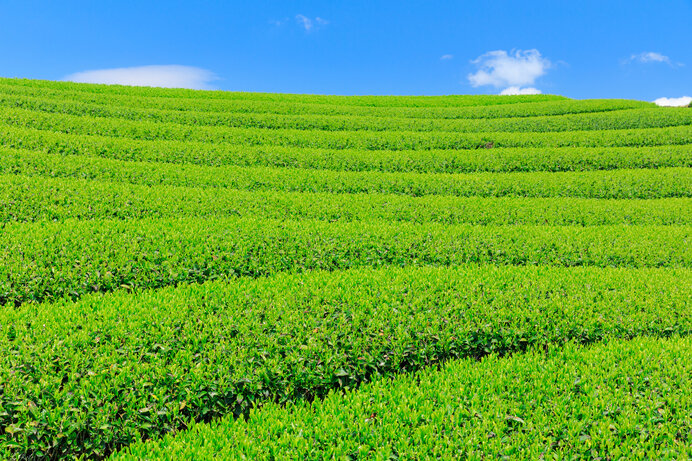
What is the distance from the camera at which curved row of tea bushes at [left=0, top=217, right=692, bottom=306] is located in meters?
7.42

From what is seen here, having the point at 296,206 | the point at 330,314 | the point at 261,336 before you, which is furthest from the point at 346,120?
the point at 261,336

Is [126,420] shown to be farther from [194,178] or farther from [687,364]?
[194,178]

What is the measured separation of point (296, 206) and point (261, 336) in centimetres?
679

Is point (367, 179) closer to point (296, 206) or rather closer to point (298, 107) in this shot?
point (296, 206)

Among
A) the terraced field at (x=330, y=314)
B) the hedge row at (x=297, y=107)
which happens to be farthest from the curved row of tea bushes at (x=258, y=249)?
the hedge row at (x=297, y=107)

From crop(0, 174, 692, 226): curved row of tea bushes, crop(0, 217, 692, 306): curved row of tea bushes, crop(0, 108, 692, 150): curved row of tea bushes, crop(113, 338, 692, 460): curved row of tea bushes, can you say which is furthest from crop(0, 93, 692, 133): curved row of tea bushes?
crop(113, 338, 692, 460): curved row of tea bushes

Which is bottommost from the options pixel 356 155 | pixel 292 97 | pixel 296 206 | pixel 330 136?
pixel 296 206

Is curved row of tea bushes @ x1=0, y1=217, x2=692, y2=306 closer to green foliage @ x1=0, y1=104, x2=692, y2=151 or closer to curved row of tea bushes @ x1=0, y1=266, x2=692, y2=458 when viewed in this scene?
curved row of tea bushes @ x1=0, y1=266, x2=692, y2=458

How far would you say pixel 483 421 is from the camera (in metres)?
4.29

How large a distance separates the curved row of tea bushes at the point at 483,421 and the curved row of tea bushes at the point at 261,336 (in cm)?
30

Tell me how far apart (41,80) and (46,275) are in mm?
30776

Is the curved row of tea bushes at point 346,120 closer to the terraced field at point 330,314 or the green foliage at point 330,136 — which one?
the green foliage at point 330,136

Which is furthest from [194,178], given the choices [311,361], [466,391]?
[466,391]

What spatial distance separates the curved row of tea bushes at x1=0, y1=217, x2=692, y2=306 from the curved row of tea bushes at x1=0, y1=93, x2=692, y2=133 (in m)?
14.2
